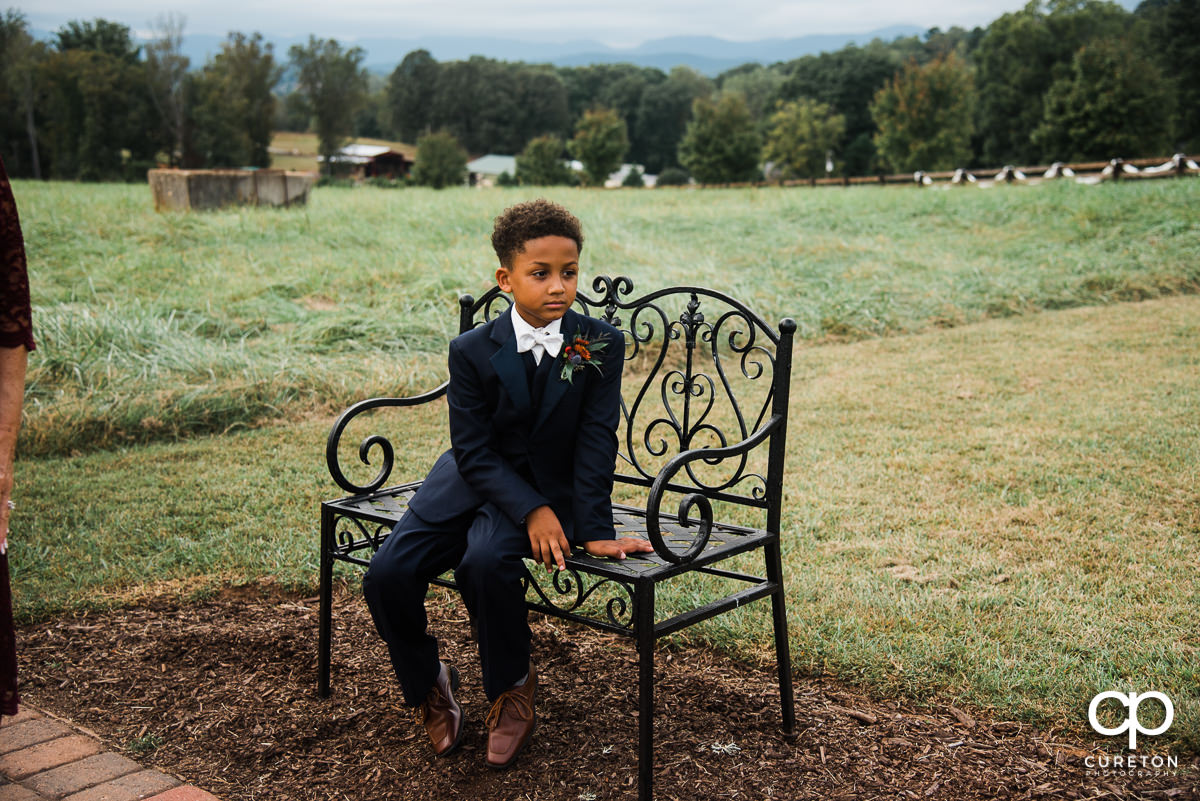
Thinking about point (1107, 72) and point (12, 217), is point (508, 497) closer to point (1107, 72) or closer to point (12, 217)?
point (12, 217)

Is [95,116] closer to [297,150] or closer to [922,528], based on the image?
[297,150]

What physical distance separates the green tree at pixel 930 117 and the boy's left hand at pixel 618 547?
36.3 m

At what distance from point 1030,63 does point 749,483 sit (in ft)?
174

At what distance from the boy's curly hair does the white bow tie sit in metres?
0.21

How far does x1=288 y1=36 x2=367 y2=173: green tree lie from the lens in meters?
41.8

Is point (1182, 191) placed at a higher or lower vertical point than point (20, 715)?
higher

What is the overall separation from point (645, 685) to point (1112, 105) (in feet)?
130

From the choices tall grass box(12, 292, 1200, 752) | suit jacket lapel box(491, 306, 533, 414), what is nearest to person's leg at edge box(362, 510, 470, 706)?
suit jacket lapel box(491, 306, 533, 414)

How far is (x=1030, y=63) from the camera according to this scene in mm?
50594

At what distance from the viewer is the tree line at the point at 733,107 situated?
32.8 meters

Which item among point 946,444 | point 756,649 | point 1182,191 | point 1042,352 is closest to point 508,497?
point 756,649

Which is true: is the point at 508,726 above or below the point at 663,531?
below

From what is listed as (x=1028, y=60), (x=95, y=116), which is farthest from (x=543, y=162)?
(x=1028, y=60)

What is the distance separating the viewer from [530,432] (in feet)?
8.86
